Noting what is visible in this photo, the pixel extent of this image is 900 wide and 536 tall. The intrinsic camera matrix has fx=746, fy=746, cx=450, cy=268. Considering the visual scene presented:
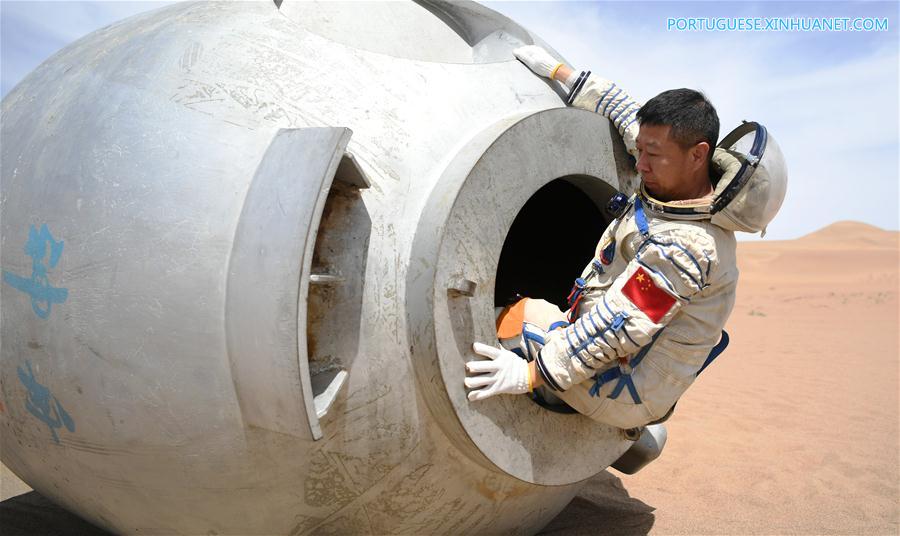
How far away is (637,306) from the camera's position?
226 centimetres

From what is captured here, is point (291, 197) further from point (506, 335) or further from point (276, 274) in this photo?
point (506, 335)

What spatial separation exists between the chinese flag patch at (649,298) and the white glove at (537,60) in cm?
89

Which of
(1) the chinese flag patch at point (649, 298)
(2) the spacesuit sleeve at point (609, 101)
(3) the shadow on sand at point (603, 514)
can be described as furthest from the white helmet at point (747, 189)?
(3) the shadow on sand at point (603, 514)

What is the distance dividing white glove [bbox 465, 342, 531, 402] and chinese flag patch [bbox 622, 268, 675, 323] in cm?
41

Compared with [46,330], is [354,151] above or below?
above

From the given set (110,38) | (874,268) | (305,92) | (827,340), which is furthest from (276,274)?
(874,268)

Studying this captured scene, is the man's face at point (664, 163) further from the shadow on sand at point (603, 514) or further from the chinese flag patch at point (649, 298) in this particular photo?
the shadow on sand at point (603, 514)

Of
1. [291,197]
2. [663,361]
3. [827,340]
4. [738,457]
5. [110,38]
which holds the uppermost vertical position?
[110,38]

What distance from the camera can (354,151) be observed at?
223 centimetres

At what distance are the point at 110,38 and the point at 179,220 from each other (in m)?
1.00

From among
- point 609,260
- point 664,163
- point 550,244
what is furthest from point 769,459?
point 664,163

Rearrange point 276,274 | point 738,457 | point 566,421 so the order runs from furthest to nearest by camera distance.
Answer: point 738,457 → point 566,421 → point 276,274

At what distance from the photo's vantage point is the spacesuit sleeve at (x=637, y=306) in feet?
7.40

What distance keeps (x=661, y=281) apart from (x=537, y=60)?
3.20 feet
